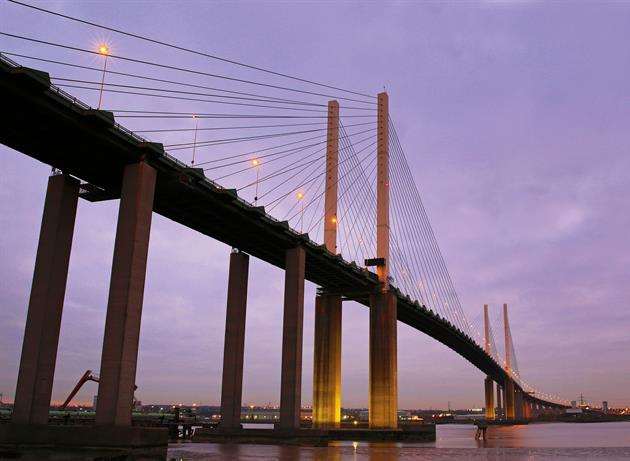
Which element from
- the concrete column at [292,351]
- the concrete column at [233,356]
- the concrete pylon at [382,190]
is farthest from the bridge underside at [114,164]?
the concrete pylon at [382,190]

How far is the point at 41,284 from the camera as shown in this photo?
39688mm

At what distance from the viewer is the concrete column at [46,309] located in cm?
3834

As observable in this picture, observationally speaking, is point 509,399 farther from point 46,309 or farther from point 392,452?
point 46,309

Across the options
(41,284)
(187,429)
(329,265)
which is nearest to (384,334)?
(329,265)

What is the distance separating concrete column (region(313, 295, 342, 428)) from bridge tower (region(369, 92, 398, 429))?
412 centimetres

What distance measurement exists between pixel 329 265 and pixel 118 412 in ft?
114

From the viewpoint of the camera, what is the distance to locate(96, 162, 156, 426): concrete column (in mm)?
35219

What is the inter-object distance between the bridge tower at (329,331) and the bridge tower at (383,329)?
4358mm

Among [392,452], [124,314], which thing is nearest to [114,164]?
[124,314]

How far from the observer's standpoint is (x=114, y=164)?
41.8 m

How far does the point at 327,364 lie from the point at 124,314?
43584 mm

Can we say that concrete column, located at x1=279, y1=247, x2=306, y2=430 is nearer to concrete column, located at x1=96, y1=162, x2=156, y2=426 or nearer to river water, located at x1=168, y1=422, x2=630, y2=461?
river water, located at x1=168, y1=422, x2=630, y2=461

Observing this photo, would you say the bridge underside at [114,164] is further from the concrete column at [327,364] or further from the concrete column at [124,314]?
the concrete column at [327,364]

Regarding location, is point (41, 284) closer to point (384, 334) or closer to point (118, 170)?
point (118, 170)
